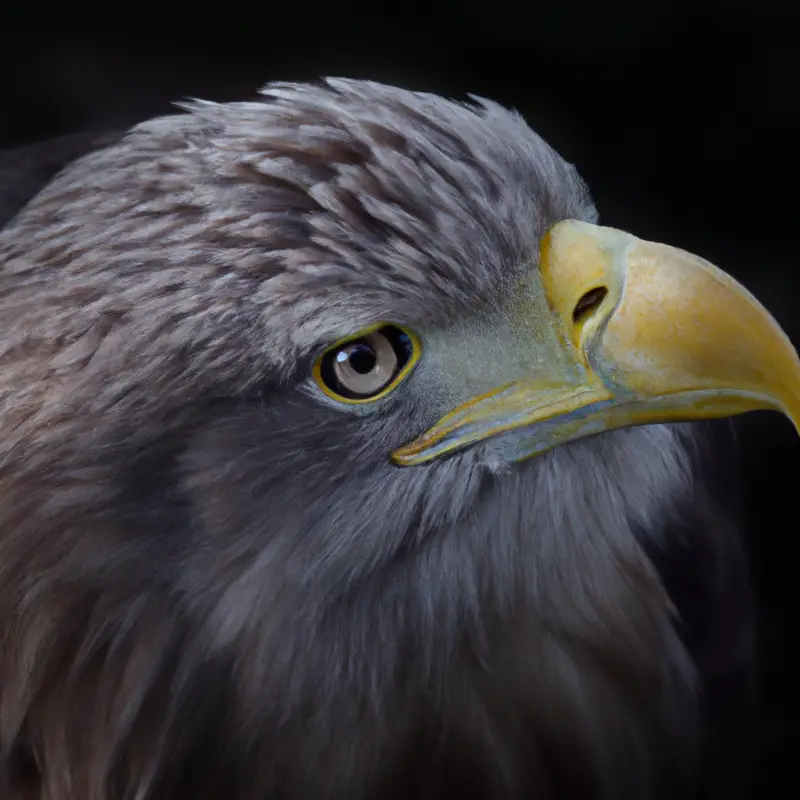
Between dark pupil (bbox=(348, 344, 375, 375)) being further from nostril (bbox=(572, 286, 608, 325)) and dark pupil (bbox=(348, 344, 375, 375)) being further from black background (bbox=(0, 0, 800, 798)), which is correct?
black background (bbox=(0, 0, 800, 798))

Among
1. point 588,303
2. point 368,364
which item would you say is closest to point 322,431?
point 368,364

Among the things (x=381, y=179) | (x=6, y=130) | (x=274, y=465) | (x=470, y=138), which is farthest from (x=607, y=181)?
(x=6, y=130)

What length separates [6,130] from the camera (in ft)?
4.94

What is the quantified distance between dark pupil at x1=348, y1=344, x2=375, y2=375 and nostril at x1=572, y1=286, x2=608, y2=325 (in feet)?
0.69

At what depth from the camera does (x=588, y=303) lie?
1.01 metres

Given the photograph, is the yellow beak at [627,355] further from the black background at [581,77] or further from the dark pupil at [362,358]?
the black background at [581,77]

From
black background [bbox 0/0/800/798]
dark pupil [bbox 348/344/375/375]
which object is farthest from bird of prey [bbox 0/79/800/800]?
black background [bbox 0/0/800/798]

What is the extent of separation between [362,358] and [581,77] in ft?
2.03

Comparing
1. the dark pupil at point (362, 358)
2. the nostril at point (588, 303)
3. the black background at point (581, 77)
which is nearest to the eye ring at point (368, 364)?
the dark pupil at point (362, 358)

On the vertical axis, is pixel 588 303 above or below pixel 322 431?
above

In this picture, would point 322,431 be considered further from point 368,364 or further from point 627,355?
point 627,355

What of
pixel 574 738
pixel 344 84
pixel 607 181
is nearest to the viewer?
pixel 344 84

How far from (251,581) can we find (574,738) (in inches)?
19.3

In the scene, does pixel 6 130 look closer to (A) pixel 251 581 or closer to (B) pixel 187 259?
(B) pixel 187 259
